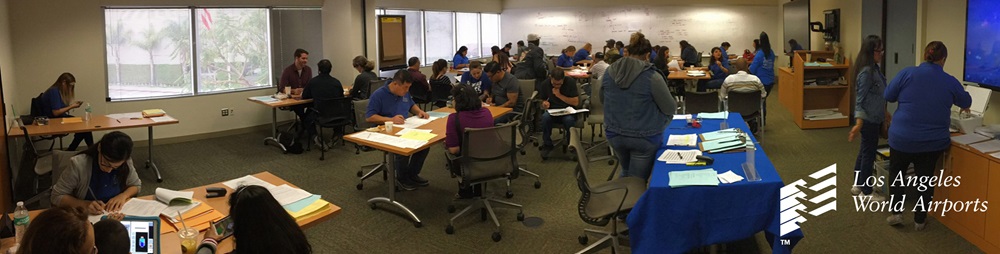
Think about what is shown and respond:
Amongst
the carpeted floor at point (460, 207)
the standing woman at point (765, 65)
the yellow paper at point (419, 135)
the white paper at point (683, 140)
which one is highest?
the standing woman at point (765, 65)

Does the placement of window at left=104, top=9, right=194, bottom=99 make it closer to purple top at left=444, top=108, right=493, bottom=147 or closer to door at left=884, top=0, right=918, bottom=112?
purple top at left=444, top=108, right=493, bottom=147

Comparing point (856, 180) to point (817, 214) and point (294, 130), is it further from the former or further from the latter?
point (294, 130)

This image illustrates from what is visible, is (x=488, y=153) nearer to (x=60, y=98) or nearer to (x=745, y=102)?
(x=745, y=102)

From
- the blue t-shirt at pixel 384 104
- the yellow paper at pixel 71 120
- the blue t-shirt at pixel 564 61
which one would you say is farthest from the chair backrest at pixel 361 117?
the blue t-shirt at pixel 564 61

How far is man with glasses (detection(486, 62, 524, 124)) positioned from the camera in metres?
7.20

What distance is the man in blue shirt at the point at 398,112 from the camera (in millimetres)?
6082

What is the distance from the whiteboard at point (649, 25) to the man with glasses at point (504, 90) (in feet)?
31.9

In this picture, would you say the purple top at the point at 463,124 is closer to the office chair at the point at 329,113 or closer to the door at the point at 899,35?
the office chair at the point at 329,113

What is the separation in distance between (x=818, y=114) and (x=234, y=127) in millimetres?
7581

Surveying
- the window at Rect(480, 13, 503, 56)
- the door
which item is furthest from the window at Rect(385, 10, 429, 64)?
the door

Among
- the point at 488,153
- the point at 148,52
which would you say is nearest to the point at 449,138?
the point at 488,153

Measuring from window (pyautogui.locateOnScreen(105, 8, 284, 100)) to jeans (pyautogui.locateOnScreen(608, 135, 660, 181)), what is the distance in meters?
6.62

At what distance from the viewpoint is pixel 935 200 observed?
4.74 meters

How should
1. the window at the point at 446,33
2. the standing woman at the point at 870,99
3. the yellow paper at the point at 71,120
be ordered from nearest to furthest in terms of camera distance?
the standing woman at the point at 870,99 → the yellow paper at the point at 71,120 → the window at the point at 446,33
